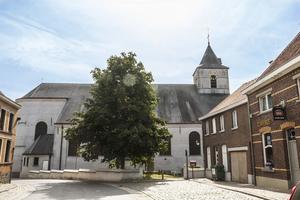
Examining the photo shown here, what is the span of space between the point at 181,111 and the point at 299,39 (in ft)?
73.6

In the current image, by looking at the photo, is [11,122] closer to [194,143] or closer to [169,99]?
[194,143]

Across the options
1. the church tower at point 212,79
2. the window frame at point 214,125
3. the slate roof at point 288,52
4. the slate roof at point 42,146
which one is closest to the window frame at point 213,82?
the church tower at point 212,79

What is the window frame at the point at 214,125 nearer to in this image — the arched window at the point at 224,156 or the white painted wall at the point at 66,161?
the arched window at the point at 224,156

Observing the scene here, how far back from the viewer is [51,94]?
38000 millimetres

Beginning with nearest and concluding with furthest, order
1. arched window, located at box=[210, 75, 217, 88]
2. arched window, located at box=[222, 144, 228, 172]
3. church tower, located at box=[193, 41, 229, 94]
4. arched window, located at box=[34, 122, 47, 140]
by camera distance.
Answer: arched window, located at box=[222, 144, 228, 172]
arched window, located at box=[34, 122, 47, 140]
church tower, located at box=[193, 41, 229, 94]
arched window, located at box=[210, 75, 217, 88]

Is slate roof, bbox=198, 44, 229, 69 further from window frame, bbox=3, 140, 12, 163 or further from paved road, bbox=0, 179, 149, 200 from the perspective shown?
paved road, bbox=0, 179, 149, 200

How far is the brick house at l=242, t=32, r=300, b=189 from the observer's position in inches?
474

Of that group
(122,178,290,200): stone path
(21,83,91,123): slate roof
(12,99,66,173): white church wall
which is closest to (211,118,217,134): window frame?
(122,178,290,200): stone path

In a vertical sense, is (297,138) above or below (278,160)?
above

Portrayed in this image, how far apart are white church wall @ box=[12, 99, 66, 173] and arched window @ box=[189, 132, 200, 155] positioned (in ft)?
61.0

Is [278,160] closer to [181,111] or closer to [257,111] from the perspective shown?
[257,111]

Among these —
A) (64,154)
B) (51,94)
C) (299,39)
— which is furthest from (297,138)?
(51,94)

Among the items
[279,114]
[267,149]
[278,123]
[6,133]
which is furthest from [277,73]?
[6,133]

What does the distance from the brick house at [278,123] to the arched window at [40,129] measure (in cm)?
2870
